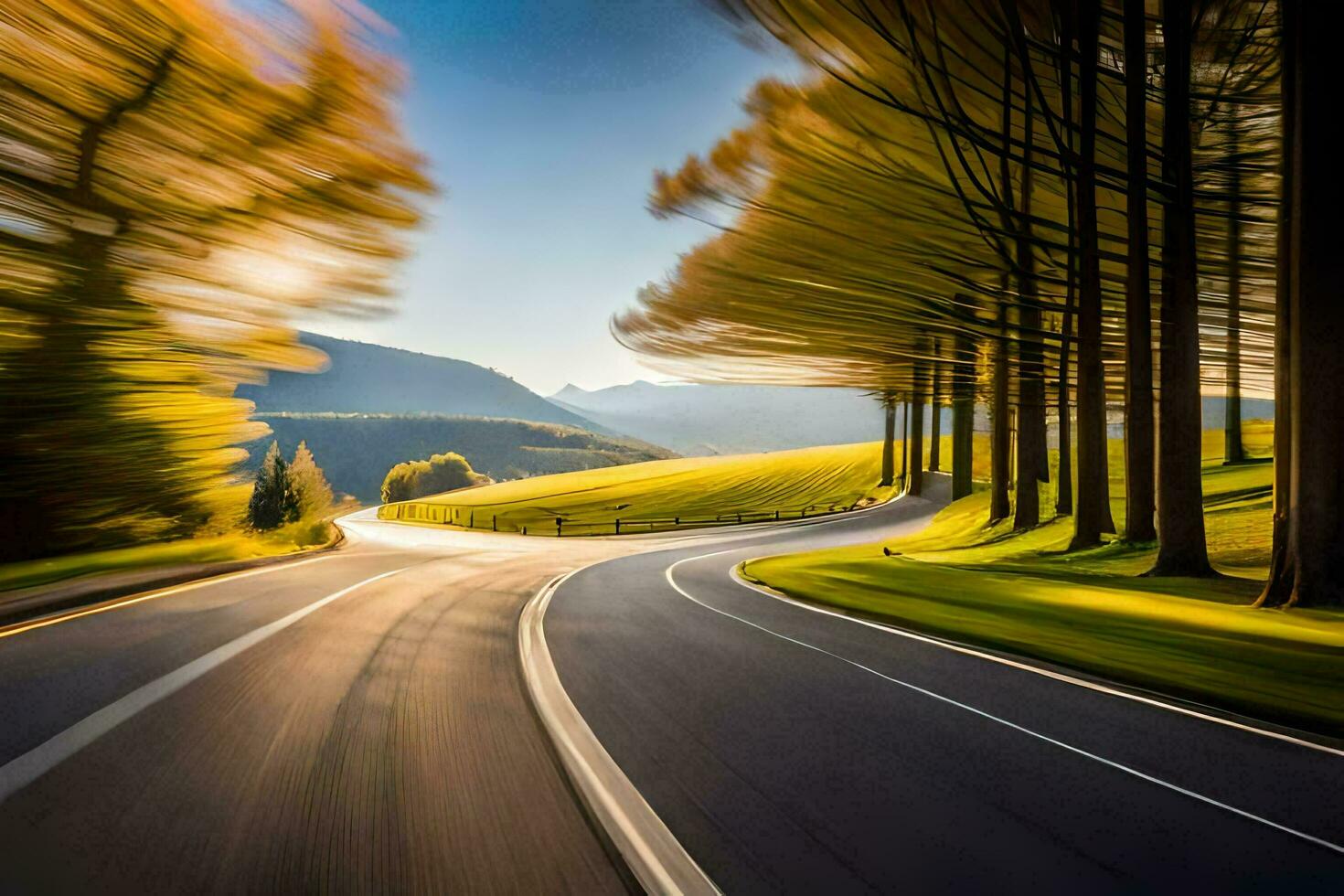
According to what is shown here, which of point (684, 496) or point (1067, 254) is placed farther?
point (684, 496)

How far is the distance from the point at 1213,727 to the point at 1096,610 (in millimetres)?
4746

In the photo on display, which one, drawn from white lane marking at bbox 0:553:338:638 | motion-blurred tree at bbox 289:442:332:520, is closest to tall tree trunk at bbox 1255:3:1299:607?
white lane marking at bbox 0:553:338:638

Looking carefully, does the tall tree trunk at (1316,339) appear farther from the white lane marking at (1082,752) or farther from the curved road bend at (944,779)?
the white lane marking at (1082,752)

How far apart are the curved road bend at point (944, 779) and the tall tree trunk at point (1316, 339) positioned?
179 inches

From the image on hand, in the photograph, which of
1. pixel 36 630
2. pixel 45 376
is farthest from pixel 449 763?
pixel 45 376

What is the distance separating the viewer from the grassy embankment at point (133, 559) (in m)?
11.1

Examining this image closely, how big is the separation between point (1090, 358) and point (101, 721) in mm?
16273

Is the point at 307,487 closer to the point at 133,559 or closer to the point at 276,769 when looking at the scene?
the point at 133,559

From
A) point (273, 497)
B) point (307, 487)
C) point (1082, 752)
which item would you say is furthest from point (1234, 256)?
point (307, 487)

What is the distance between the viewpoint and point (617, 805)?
3.65 meters

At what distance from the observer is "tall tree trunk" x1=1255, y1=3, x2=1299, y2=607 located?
9.32 meters

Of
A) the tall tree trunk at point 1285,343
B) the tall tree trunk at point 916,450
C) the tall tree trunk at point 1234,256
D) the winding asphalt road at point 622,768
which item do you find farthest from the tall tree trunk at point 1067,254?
the tall tree trunk at point 916,450

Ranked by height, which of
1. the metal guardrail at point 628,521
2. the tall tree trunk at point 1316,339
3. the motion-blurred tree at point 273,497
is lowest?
the metal guardrail at point 628,521

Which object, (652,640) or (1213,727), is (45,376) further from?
(1213,727)
